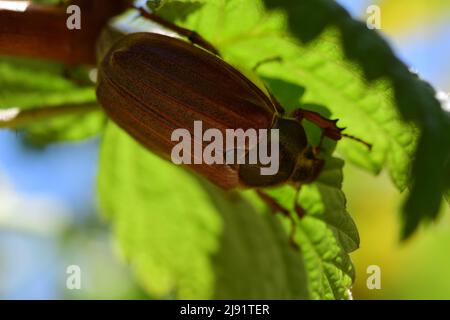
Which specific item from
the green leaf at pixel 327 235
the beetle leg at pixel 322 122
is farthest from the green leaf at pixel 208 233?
the beetle leg at pixel 322 122

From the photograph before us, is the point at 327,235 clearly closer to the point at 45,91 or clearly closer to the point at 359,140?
the point at 359,140

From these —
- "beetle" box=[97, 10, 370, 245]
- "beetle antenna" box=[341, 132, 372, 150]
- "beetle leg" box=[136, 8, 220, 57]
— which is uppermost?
"beetle leg" box=[136, 8, 220, 57]

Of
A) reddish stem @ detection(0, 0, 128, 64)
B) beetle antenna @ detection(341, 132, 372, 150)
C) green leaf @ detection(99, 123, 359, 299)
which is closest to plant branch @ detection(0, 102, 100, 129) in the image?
reddish stem @ detection(0, 0, 128, 64)

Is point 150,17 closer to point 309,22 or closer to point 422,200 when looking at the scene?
point 309,22

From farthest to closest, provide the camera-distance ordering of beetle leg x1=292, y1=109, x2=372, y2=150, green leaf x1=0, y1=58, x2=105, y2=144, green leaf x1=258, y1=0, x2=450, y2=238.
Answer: green leaf x1=0, y1=58, x2=105, y2=144 → beetle leg x1=292, y1=109, x2=372, y2=150 → green leaf x1=258, y1=0, x2=450, y2=238

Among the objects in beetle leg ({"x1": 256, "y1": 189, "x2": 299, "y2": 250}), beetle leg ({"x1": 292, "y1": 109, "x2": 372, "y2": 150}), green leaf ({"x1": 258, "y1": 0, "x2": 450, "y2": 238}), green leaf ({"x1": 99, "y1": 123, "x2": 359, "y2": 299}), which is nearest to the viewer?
green leaf ({"x1": 258, "y1": 0, "x2": 450, "y2": 238})
